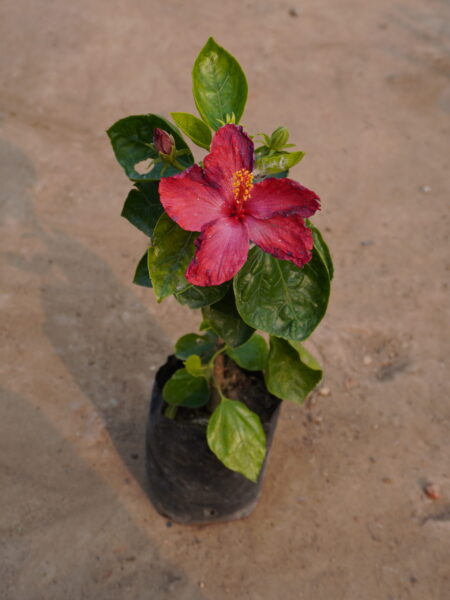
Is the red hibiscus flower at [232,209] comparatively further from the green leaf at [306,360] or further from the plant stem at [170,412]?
the plant stem at [170,412]

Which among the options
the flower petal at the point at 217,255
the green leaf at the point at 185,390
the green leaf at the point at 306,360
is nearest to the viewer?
the flower petal at the point at 217,255

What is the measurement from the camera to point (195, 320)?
2.68 m

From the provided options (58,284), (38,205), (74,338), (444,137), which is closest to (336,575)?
(74,338)

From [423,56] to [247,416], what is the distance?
288cm

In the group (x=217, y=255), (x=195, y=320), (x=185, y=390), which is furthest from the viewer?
(x=195, y=320)

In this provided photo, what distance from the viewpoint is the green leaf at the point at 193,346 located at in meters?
1.88

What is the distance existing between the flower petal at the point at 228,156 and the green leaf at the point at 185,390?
624 millimetres

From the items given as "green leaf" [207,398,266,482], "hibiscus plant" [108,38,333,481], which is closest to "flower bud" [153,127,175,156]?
"hibiscus plant" [108,38,333,481]

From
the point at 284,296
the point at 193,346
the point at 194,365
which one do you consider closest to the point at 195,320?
the point at 193,346

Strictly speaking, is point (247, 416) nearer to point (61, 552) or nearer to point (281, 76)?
point (61, 552)

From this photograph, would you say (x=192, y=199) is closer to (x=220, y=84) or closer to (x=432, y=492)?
(x=220, y=84)

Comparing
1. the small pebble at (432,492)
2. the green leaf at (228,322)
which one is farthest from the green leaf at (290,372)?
the small pebble at (432,492)

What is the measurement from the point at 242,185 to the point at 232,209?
0.16ft

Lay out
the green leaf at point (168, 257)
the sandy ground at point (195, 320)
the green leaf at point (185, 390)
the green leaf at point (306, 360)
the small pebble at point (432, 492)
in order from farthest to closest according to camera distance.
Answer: the small pebble at point (432, 492) < the sandy ground at point (195, 320) < the green leaf at point (185, 390) < the green leaf at point (306, 360) < the green leaf at point (168, 257)
